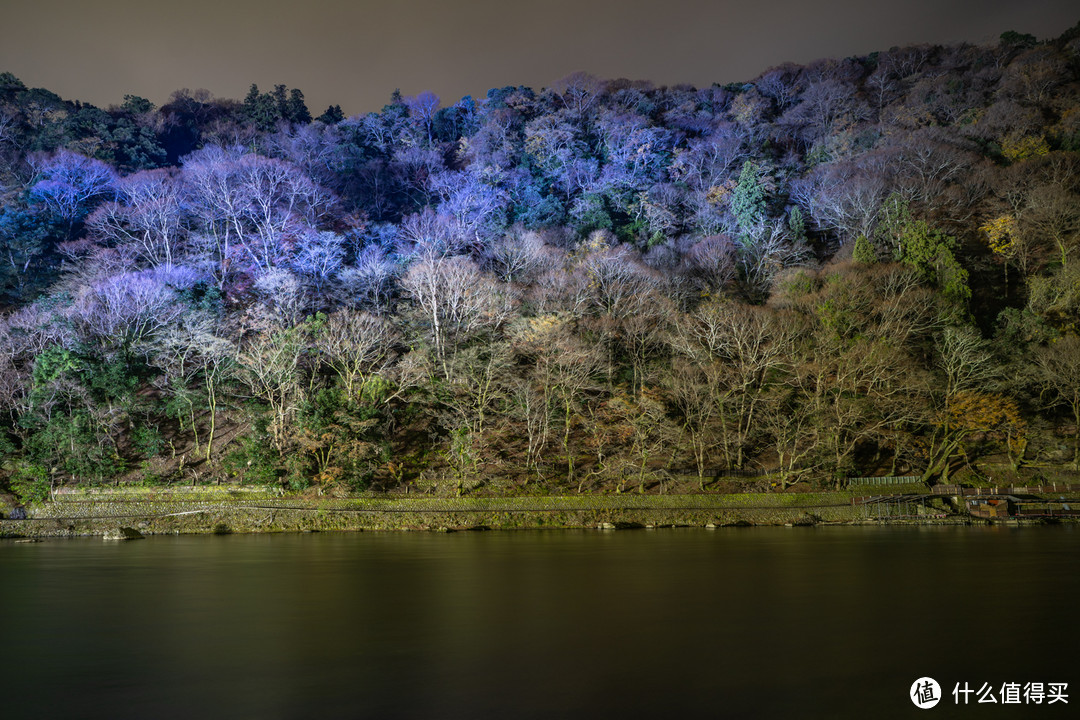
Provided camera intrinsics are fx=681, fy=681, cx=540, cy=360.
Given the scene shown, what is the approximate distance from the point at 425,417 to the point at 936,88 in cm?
5750

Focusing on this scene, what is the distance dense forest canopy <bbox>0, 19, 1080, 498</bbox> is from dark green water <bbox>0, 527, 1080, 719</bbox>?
41.7ft

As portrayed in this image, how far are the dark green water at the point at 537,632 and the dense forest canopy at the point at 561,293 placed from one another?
12715 millimetres

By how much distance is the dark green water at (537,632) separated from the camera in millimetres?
8625

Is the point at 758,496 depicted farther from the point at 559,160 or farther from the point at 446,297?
the point at 559,160

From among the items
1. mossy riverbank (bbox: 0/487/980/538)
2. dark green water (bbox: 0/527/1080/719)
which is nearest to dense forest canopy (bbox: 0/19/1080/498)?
mossy riverbank (bbox: 0/487/980/538)

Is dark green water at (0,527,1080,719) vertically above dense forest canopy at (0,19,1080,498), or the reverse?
dense forest canopy at (0,19,1080,498)

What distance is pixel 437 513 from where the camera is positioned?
→ 30.5 m

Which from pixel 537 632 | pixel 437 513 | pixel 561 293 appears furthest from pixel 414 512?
pixel 537 632

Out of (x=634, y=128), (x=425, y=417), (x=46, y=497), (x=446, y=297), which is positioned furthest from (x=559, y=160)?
(x=46, y=497)

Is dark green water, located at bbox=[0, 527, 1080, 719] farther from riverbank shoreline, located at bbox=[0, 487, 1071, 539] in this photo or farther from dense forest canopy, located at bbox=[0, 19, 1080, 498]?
dense forest canopy, located at bbox=[0, 19, 1080, 498]

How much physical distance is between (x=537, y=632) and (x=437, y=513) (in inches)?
761

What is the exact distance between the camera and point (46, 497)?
1251 inches

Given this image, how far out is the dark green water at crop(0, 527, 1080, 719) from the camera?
8.62 meters

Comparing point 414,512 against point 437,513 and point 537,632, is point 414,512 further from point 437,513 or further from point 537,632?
point 537,632
